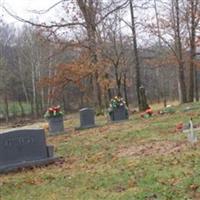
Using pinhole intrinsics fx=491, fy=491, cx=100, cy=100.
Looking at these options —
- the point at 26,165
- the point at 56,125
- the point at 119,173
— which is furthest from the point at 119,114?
the point at 119,173

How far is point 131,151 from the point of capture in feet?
35.2

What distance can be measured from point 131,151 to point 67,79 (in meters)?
20.6

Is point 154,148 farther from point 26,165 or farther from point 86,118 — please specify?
point 86,118

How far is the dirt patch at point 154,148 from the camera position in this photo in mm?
9914

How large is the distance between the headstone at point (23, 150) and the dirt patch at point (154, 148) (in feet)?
5.35

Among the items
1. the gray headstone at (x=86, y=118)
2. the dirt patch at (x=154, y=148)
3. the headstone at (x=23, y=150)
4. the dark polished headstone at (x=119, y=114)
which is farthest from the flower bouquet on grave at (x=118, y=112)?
the headstone at (x=23, y=150)

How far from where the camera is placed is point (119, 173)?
8.31 metres

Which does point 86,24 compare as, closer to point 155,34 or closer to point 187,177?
point 155,34

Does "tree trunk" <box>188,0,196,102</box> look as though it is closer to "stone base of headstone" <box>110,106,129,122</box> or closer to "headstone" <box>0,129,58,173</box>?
"stone base of headstone" <box>110,106,129,122</box>

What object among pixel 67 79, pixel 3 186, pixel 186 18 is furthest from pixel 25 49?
pixel 3 186

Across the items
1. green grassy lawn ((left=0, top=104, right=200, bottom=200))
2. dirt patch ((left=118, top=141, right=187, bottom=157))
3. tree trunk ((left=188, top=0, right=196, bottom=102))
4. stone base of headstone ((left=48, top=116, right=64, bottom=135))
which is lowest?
green grassy lawn ((left=0, top=104, right=200, bottom=200))

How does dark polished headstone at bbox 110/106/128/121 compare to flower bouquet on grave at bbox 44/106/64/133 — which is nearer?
flower bouquet on grave at bbox 44/106/64/133

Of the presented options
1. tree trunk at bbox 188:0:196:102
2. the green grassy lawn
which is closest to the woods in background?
tree trunk at bbox 188:0:196:102

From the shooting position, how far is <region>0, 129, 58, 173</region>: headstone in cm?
1030
